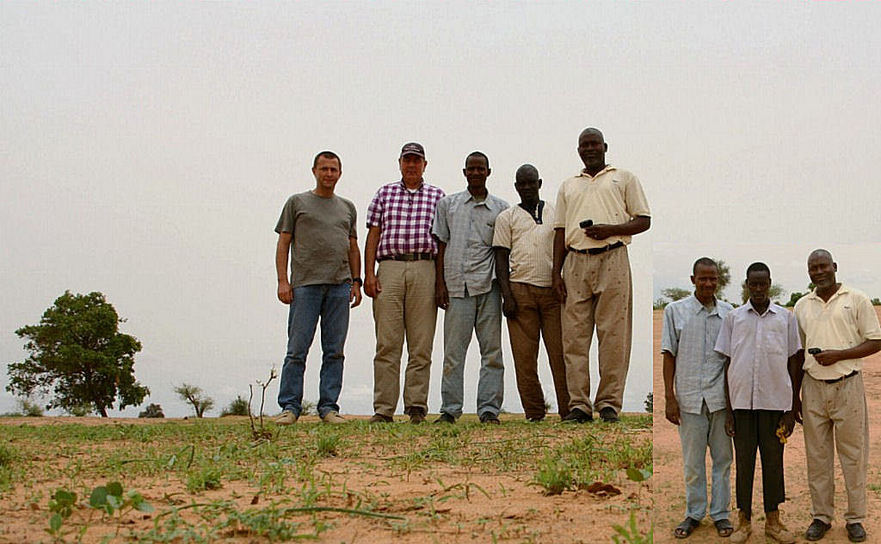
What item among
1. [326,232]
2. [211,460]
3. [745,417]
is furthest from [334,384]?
[745,417]

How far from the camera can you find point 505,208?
792cm

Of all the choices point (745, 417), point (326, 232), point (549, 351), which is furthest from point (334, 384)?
point (745, 417)

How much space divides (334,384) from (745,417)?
3.79m

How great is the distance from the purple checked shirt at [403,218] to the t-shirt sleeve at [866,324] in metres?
3.55

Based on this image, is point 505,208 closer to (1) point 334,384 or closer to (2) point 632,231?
(2) point 632,231

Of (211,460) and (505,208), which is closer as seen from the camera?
(211,460)

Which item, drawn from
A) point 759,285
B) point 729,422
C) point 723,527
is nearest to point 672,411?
point 729,422

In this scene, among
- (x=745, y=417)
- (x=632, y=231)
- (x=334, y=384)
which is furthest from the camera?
(x=334, y=384)

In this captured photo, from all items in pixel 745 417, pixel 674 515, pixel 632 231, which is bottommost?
pixel 674 515

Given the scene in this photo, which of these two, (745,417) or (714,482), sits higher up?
(745,417)

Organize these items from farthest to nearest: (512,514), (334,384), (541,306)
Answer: (334,384) → (541,306) → (512,514)

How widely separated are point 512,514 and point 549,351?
361 cm

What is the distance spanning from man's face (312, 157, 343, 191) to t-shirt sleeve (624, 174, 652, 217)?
254 centimetres

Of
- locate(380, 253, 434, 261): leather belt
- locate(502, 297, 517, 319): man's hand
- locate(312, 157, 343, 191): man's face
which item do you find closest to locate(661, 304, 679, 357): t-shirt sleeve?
locate(502, 297, 517, 319): man's hand
